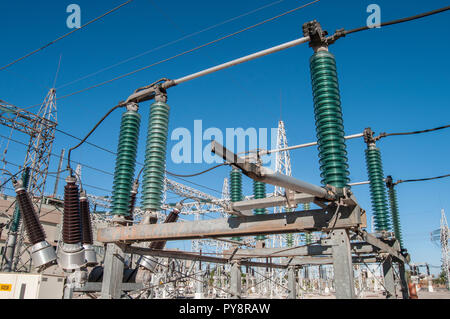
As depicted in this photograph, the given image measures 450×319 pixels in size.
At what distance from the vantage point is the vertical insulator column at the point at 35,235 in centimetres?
798

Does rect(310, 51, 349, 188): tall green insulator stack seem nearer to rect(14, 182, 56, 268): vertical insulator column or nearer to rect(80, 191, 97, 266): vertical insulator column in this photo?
rect(80, 191, 97, 266): vertical insulator column

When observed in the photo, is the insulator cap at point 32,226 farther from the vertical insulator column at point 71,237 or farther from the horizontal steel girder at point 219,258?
the horizontal steel girder at point 219,258

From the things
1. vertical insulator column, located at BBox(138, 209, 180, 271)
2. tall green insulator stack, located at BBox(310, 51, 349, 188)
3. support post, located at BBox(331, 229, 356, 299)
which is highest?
tall green insulator stack, located at BBox(310, 51, 349, 188)

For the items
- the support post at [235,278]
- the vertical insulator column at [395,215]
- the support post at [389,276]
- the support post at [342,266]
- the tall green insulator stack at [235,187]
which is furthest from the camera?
the vertical insulator column at [395,215]

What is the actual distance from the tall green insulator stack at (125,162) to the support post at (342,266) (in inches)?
178

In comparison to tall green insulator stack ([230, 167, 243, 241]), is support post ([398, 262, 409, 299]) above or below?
below

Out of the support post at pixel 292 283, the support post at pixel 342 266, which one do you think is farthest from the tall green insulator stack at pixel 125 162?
the support post at pixel 292 283

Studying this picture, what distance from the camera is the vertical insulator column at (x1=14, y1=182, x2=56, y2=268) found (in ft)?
26.2

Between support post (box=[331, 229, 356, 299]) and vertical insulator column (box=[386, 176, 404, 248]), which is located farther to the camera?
vertical insulator column (box=[386, 176, 404, 248])

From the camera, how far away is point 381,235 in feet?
34.9

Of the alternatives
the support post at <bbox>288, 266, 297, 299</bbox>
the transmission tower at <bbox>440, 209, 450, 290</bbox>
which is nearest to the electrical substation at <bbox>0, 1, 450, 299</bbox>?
the support post at <bbox>288, 266, 297, 299</bbox>

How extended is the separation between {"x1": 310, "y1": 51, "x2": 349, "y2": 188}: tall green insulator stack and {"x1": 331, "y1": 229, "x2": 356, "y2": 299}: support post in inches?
31.2

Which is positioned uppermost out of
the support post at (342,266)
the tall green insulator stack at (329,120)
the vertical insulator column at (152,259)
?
the tall green insulator stack at (329,120)
